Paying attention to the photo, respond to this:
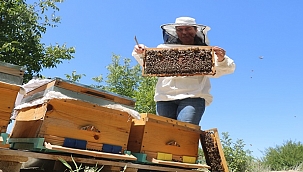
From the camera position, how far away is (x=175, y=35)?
4023 millimetres

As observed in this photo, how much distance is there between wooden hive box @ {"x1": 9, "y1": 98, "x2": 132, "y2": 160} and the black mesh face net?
152cm

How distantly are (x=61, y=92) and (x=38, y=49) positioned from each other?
7.96 meters

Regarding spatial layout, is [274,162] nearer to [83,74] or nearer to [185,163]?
[83,74]

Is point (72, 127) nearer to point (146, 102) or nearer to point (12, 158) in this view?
point (12, 158)

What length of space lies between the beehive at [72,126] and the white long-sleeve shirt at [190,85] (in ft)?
3.03

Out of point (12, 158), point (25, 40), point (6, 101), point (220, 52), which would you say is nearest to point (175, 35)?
point (220, 52)

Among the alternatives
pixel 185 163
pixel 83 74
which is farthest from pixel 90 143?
pixel 83 74

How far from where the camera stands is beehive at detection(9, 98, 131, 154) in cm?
245

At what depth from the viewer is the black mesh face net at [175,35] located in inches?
155

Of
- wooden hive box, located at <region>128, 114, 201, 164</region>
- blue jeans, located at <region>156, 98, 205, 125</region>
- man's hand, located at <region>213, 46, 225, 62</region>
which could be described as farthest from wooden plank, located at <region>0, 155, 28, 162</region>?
man's hand, located at <region>213, 46, 225, 62</region>

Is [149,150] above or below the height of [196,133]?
below

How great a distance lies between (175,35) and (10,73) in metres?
2.28

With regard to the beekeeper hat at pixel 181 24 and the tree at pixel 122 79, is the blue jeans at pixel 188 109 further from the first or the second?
the tree at pixel 122 79

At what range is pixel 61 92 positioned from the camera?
8.36ft
